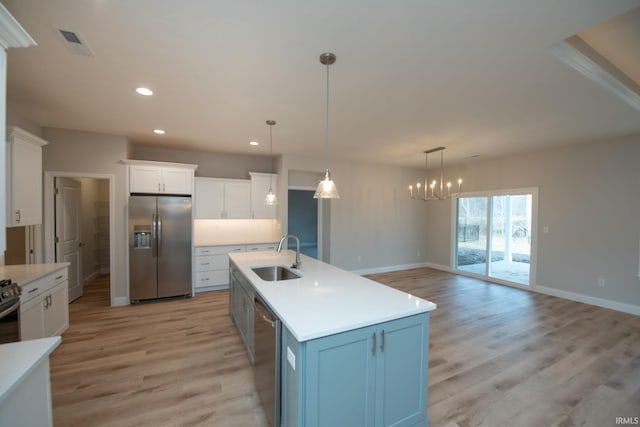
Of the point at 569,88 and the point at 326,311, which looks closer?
the point at 326,311

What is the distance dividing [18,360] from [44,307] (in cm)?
226

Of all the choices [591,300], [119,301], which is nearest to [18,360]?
[119,301]

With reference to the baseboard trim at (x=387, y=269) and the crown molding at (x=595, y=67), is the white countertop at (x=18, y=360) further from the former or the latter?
the baseboard trim at (x=387, y=269)

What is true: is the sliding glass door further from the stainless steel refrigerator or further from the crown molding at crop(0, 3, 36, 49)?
the crown molding at crop(0, 3, 36, 49)

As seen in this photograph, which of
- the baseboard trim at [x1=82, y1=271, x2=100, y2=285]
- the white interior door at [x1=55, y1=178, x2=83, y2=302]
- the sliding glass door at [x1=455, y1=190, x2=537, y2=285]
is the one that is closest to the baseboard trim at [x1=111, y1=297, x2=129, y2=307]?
the white interior door at [x1=55, y1=178, x2=83, y2=302]

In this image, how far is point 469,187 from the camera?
612 cm

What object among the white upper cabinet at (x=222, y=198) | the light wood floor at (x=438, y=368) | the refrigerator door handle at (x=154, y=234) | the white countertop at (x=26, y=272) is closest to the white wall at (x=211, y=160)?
the white upper cabinet at (x=222, y=198)

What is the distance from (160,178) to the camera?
14.3 ft

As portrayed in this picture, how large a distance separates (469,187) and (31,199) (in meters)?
7.54

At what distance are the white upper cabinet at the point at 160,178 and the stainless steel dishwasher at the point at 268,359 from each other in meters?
3.26

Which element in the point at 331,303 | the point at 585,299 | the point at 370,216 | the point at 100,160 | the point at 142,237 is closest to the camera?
the point at 331,303

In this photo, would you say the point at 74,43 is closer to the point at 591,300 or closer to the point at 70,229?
the point at 70,229

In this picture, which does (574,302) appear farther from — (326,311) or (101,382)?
(101,382)

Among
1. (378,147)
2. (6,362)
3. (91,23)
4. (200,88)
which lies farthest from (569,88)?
(6,362)
